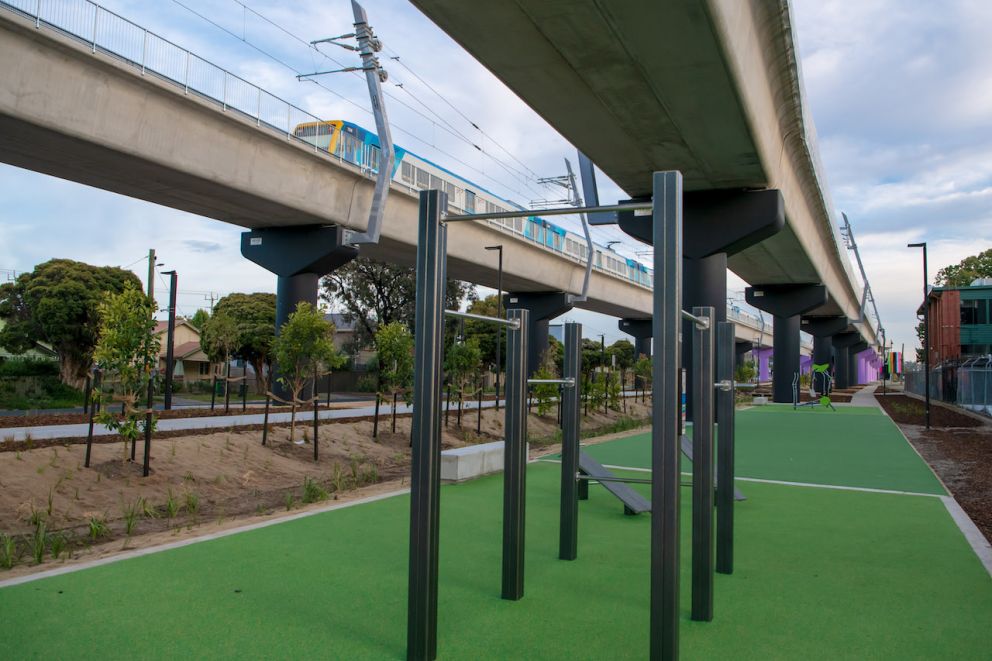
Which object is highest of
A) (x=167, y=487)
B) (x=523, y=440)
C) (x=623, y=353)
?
(x=623, y=353)

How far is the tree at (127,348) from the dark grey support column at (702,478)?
31.1ft

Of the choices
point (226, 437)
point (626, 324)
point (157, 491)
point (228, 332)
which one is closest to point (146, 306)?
point (157, 491)

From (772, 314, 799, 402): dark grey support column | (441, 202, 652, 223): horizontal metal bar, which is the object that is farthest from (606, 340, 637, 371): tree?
(441, 202, 652, 223): horizontal metal bar

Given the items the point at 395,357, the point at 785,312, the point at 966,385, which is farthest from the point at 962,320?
the point at 395,357

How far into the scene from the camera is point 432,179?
94.2 feet

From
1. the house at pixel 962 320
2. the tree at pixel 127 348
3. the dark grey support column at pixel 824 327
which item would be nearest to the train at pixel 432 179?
the tree at pixel 127 348

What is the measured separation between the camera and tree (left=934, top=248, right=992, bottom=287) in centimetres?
8162

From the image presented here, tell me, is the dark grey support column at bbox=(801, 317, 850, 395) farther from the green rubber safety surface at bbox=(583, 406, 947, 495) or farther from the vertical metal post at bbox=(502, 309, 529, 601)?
the vertical metal post at bbox=(502, 309, 529, 601)

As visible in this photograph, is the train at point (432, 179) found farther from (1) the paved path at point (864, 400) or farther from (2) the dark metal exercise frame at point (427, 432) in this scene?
(1) the paved path at point (864, 400)

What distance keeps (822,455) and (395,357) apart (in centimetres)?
1066

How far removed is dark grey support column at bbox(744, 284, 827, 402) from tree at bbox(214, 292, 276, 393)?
2924cm

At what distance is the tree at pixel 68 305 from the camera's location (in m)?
34.5

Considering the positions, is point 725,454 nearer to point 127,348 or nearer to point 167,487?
point 167,487

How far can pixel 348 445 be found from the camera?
1775 cm
